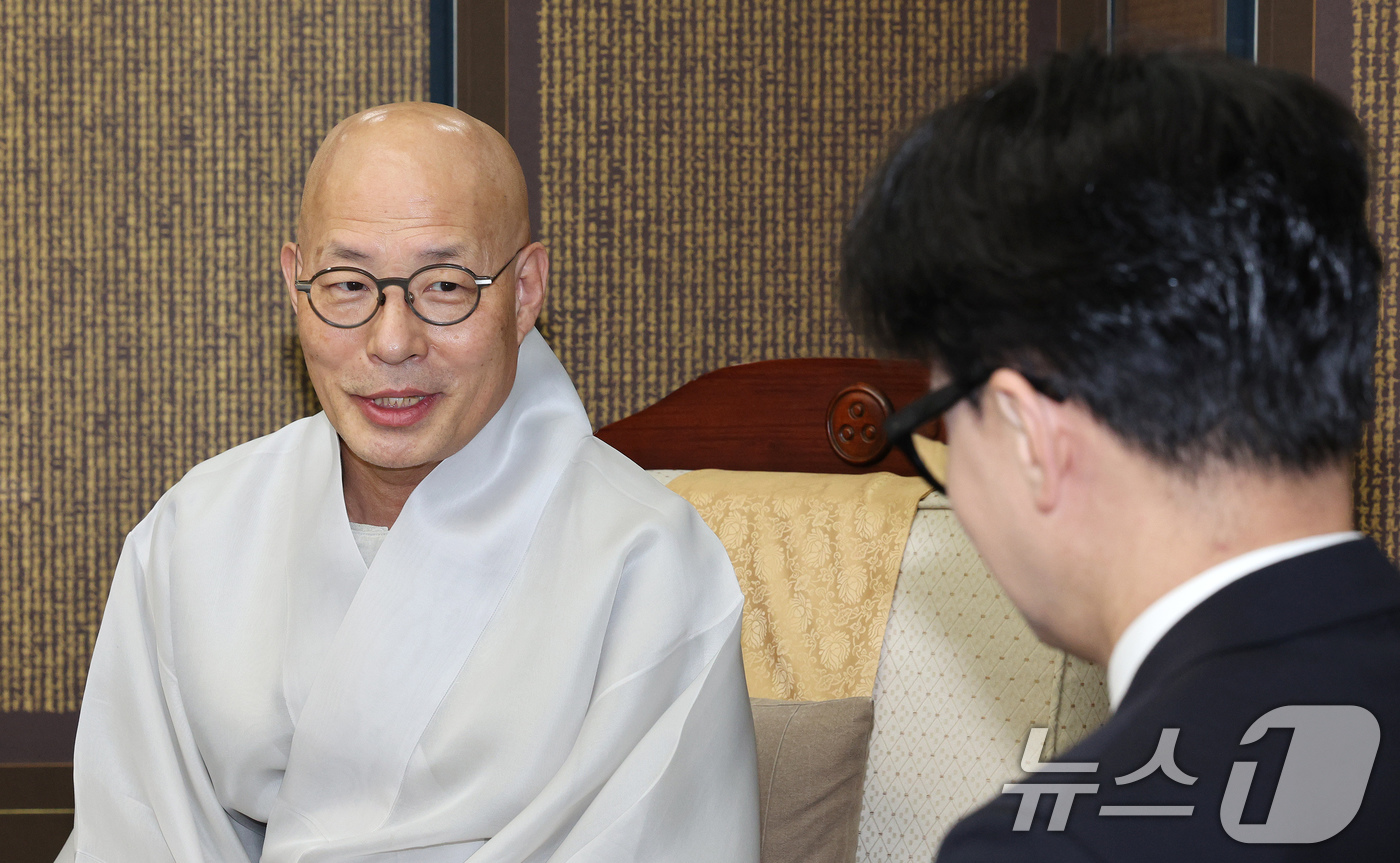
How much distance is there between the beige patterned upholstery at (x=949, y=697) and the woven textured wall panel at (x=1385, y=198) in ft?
1.63

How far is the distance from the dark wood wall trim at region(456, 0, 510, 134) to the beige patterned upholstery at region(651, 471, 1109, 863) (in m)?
1.25

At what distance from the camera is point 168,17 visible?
2.49m

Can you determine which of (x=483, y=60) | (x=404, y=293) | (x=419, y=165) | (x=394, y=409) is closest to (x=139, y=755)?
(x=394, y=409)

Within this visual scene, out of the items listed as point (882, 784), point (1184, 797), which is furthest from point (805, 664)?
point (1184, 797)

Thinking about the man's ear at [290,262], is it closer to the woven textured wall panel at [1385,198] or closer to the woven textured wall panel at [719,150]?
the woven textured wall panel at [719,150]

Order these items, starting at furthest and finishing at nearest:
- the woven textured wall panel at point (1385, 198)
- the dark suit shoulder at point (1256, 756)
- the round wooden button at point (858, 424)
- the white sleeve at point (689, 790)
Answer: the round wooden button at point (858, 424)
the woven textured wall panel at point (1385, 198)
the white sleeve at point (689, 790)
the dark suit shoulder at point (1256, 756)

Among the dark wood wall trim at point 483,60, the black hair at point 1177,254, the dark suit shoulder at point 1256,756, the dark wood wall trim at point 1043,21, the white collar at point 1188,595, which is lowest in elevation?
the dark suit shoulder at point 1256,756

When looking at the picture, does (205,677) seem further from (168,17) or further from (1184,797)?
(168,17)

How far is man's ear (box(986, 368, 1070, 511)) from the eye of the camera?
1.86ft

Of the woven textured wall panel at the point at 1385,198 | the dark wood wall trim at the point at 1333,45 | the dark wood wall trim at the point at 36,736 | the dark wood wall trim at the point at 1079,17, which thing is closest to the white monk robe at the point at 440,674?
the woven textured wall panel at the point at 1385,198

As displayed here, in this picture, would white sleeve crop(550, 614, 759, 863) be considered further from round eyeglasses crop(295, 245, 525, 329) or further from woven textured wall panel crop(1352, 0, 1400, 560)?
woven textured wall panel crop(1352, 0, 1400, 560)

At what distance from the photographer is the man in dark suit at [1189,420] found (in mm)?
530

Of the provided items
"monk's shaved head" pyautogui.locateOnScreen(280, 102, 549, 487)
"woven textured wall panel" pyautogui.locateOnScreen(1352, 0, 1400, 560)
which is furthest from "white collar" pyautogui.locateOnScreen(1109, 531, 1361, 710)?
"woven textured wall panel" pyautogui.locateOnScreen(1352, 0, 1400, 560)

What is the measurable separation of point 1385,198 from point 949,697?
38.5 inches
